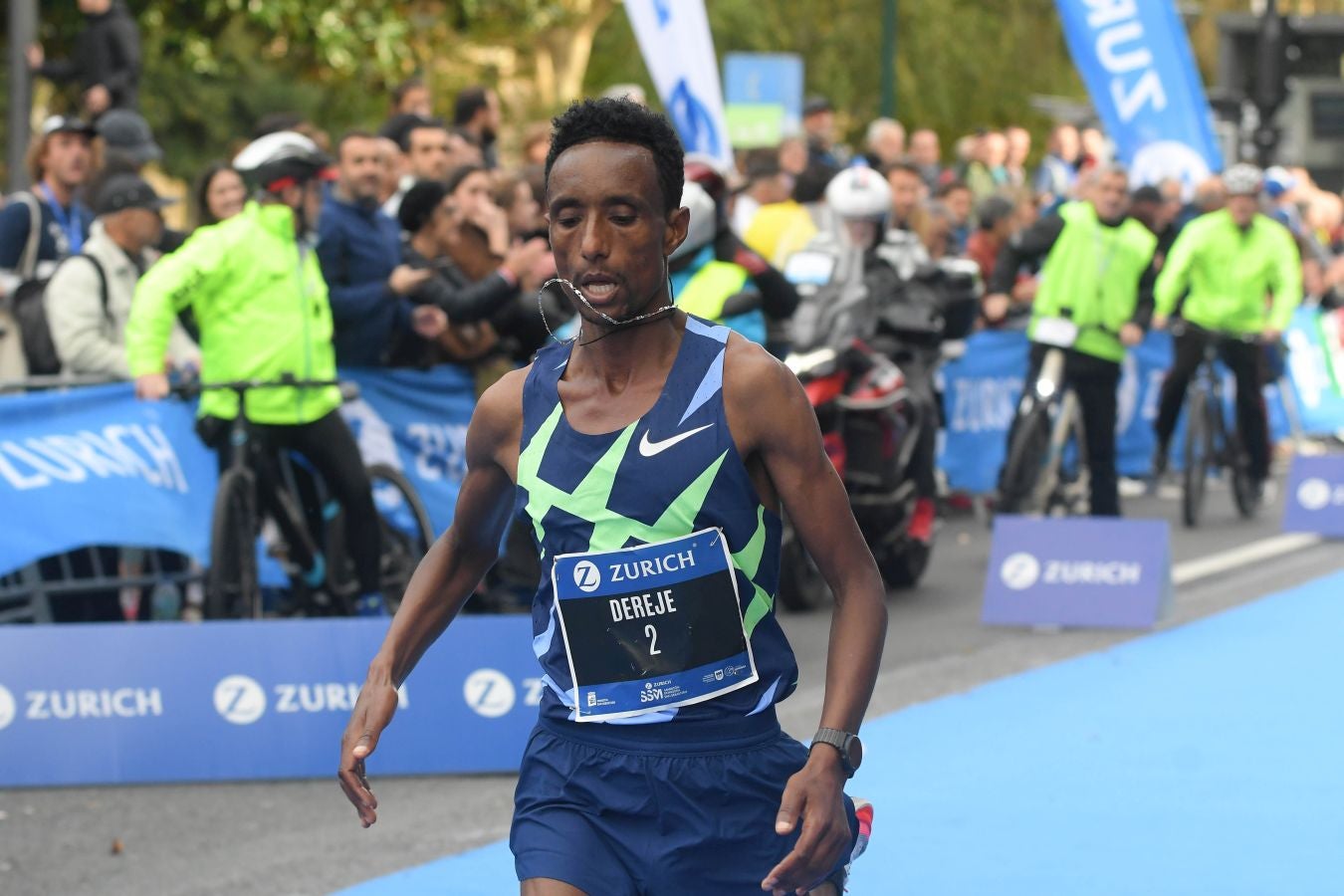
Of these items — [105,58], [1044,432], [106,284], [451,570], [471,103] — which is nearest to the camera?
[451,570]

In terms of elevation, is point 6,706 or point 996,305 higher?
point 6,706

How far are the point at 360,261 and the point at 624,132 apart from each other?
6407mm

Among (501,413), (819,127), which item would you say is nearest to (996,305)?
(819,127)

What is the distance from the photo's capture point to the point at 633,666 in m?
3.62

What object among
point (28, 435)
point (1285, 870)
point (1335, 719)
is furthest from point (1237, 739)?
point (28, 435)

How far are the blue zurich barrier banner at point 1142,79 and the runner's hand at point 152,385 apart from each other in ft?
36.6

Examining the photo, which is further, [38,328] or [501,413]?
[38,328]

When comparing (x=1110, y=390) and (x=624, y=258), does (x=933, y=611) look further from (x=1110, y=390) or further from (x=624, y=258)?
Answer: (x=624, y=258)

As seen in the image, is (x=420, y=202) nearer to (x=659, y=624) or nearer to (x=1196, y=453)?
(x=1196, y=453)

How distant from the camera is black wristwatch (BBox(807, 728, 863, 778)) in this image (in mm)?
3496

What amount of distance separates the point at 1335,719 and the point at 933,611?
9.20ft

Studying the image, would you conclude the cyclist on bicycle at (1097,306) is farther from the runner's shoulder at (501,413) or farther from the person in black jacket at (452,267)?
the runner's shoulder at (501,413)

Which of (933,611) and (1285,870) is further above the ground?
(1285,870)

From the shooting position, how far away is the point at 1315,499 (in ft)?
47.5
